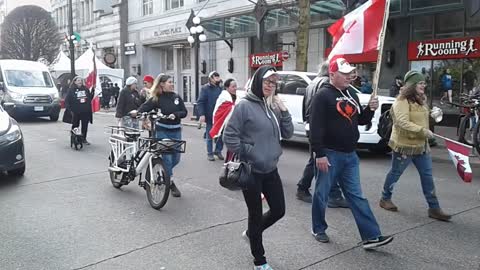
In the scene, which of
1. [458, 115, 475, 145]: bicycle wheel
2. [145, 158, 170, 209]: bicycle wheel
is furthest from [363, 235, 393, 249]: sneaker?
[458, 115, 475, 145]: bicycle wheel

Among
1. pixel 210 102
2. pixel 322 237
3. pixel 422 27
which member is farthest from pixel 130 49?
pixel 322 237

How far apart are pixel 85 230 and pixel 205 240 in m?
1.40

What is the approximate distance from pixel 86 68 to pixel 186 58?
22.9 feet

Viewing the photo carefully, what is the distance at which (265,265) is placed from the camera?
411 centimetres

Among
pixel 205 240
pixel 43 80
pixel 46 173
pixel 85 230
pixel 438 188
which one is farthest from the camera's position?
pixel 43 80

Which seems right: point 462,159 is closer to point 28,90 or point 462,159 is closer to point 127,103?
point 127,103

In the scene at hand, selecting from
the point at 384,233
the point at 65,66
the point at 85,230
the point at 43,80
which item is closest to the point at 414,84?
the point at 384,233

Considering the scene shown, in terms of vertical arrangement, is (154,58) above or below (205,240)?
above

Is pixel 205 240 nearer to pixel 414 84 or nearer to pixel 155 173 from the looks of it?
pixel 155 173

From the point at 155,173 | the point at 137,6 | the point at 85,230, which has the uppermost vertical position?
the point at 137,6

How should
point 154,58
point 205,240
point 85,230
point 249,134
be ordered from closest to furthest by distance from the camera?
point 249,134, point 205,240, point 85,230, point 154,58

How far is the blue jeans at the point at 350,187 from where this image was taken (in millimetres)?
4598

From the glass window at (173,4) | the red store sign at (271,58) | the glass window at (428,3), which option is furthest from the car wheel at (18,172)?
the glass window at (173,4)

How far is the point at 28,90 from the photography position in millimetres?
19359
